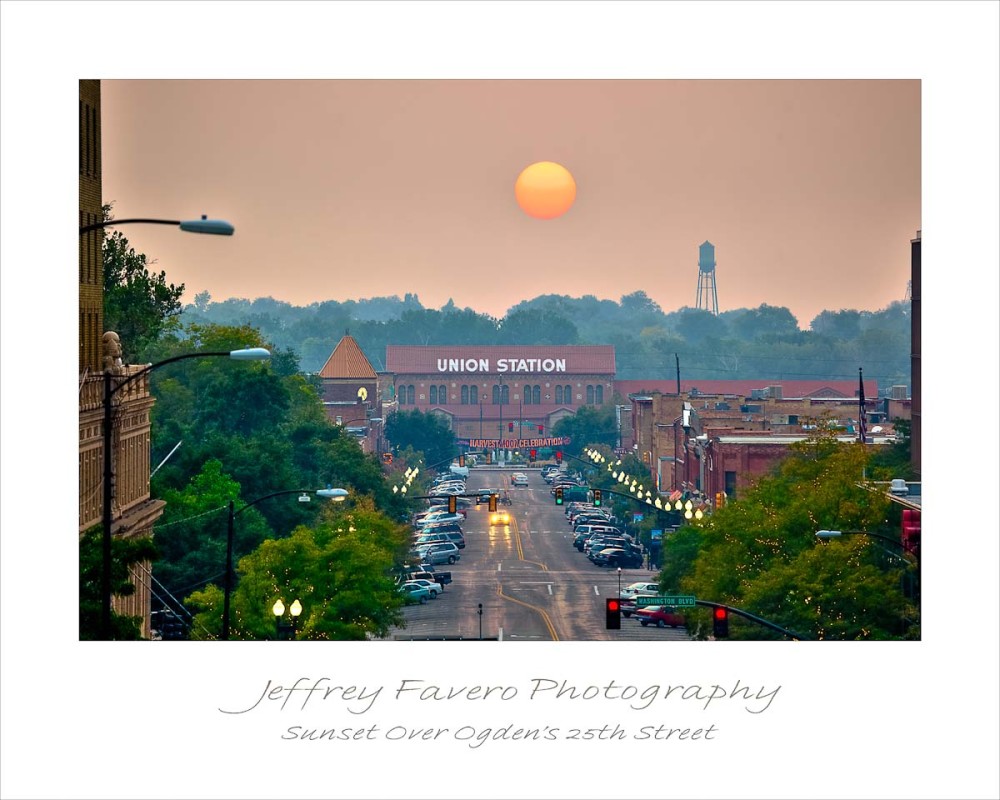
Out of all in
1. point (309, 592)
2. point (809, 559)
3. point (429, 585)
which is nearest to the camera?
point (809, 559)

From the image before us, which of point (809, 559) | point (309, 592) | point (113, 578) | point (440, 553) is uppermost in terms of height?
point (113, 578)

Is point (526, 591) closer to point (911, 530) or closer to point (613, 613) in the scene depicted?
point (911, 530)

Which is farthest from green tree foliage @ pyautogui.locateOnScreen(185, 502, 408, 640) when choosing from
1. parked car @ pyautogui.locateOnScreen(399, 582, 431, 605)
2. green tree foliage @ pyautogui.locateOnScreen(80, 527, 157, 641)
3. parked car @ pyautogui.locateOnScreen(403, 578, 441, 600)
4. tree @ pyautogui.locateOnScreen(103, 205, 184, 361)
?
tree @ pyautogui.locateOnScreen(103, 205, 184, 361)

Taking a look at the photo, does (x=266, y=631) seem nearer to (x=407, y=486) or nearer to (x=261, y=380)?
(x=261, y=380)

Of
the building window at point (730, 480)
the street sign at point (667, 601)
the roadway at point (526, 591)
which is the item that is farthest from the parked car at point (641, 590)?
the street sign at point (667, 601)

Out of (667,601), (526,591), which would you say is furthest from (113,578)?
(526,591)

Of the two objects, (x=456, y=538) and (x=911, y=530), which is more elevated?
(x=911, y=530)

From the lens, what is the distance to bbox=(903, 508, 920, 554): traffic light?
55875 millimetres

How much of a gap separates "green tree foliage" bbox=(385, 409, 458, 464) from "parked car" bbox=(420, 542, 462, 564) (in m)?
84.3

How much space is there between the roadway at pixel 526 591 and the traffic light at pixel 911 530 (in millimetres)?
13906

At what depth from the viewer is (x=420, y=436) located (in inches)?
7559

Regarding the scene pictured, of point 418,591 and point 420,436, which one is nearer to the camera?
point 418,591

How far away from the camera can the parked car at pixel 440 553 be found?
335 feet

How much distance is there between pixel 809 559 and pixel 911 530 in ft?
12.1
